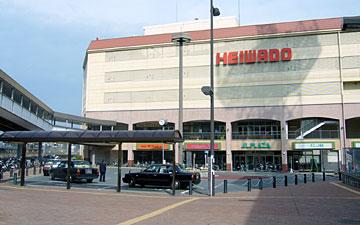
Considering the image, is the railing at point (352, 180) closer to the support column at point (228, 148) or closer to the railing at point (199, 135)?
the support column at point (228, 148)

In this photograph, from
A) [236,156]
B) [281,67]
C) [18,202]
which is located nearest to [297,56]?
[281,67]

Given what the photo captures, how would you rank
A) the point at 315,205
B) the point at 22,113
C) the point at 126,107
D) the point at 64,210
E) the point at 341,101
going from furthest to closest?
the point at 126,107, the point at 341,101, the point at 22,113, the point at 315,205, the point at 64,210

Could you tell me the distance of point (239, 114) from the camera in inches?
2218

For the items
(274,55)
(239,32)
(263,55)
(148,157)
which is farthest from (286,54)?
(148,157)

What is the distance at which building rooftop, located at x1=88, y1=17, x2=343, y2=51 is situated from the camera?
2120 inches

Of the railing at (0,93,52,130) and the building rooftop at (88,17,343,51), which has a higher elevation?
the building rooftop at (88,17,343,51)

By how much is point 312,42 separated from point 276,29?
18.0 ft

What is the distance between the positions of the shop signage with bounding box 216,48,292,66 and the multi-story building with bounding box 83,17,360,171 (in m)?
0.15

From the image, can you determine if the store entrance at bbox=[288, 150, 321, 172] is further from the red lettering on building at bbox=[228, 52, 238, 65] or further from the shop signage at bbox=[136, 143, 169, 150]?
the shop signage at bbox=[136, 143, 169, 150]

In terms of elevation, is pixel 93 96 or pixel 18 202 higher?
pixel 93 96

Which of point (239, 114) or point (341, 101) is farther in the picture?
point (239, 114)

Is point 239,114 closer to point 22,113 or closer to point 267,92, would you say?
point 267,92

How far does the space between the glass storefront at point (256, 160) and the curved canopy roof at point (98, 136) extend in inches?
1476

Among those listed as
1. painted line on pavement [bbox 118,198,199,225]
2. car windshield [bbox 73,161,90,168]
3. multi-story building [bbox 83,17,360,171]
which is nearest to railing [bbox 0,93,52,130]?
car windshield [bbox 73,161,90,168]
